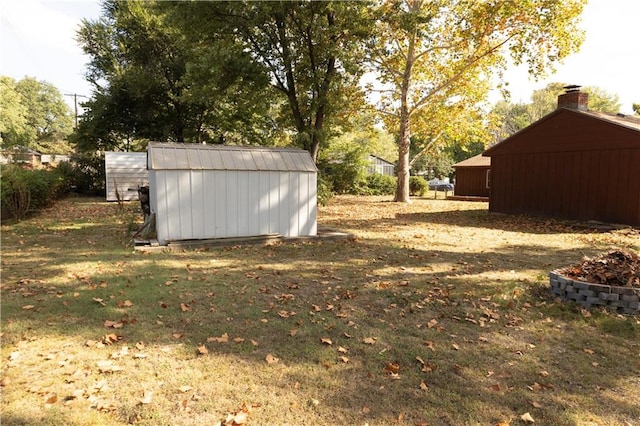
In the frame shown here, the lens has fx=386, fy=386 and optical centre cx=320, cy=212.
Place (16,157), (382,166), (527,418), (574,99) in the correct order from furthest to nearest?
(382,166)
(574,99)
(16,157)
(527,418)

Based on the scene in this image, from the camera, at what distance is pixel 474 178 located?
29188 millimetres

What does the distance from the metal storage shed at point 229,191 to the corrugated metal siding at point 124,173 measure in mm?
13483

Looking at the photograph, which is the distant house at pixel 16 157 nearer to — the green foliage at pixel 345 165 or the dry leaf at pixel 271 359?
the dry leaf at pixel 271 359

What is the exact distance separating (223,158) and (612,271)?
743 cm

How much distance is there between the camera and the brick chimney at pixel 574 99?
1505 cm

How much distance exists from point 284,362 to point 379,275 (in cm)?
327

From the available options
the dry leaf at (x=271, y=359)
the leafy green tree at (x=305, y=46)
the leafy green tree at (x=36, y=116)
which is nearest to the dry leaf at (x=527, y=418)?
the dry leaf at (x=271, y=359)

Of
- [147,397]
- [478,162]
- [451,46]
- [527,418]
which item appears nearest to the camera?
[527,418]

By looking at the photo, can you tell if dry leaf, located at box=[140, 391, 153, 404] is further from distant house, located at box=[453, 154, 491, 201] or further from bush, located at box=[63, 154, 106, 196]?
distant house, located at box=[453, 154, 491, 201]

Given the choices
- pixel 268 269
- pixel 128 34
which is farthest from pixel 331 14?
pixel 128 34

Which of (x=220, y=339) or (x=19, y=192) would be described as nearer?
(x=220, y=339)

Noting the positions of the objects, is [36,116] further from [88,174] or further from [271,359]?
[271,359]

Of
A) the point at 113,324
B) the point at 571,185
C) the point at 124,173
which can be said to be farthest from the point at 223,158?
the point at 124,173

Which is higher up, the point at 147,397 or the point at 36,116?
the point at 36,116
